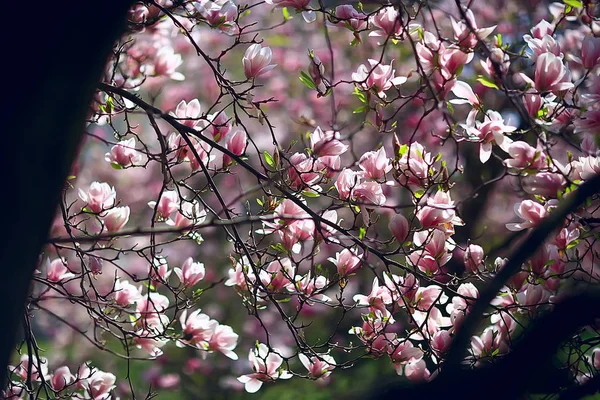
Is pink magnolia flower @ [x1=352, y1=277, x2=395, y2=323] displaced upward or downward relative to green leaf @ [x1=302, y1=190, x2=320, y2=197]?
downward

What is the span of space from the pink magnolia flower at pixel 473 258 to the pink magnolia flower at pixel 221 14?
3.40ft

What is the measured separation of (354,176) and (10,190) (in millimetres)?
1062

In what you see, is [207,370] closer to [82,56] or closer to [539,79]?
[539,79]

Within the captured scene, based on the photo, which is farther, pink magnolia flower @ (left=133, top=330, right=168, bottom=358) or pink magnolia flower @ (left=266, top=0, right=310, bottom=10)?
pink magnolia flower @ (left=133, top=330, right=168, bottom=358)

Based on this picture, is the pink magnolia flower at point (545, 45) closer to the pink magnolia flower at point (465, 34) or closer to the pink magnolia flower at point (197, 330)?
the pink magnolia flower at point (465, 34)

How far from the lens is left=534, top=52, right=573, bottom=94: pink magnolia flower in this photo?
5.61 ft

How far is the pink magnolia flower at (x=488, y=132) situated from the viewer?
69.3 inches

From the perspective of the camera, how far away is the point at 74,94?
3.25 feet

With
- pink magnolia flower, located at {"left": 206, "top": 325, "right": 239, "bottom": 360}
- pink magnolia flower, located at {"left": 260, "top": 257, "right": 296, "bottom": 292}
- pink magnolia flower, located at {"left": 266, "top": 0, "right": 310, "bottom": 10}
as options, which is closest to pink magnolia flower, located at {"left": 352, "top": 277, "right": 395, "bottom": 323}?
pink magnolia flower, located at {"left": 260, "top": 257, "right": 296, "bottom": 292}

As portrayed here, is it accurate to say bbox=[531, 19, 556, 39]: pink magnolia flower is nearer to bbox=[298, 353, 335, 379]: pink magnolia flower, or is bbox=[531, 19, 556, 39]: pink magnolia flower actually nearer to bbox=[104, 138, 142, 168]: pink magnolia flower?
bbox=[298, 353, 335, 379]: pink magnolia flower

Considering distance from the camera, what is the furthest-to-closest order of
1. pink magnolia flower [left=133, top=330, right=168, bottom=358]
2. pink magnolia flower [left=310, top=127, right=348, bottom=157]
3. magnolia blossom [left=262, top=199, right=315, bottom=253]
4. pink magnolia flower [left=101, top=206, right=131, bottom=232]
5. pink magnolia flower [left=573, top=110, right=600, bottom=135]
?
pink magnolia flower [left=133, top=330, right=168, bottom=358] < pink magnolia flower [left=101, top=206, right=131, bottom=232] < magnolia blossom [left=262, top=199, right=315, bottom=253] < pink magnolia flower [left=310, top=127, right=348, bottom=157] < pink magnolia flower [left=573, top=110, right=600, bottom=135]

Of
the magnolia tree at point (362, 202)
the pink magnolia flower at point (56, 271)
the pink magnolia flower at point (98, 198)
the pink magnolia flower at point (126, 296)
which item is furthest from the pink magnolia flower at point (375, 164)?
the pink magnolia flower at point (56, 271)

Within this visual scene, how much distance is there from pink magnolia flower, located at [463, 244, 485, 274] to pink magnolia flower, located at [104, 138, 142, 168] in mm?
1091

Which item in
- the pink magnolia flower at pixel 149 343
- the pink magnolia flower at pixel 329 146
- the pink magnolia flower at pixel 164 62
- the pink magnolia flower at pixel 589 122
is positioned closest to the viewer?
the pink magnolia flower at pixel 589 122
